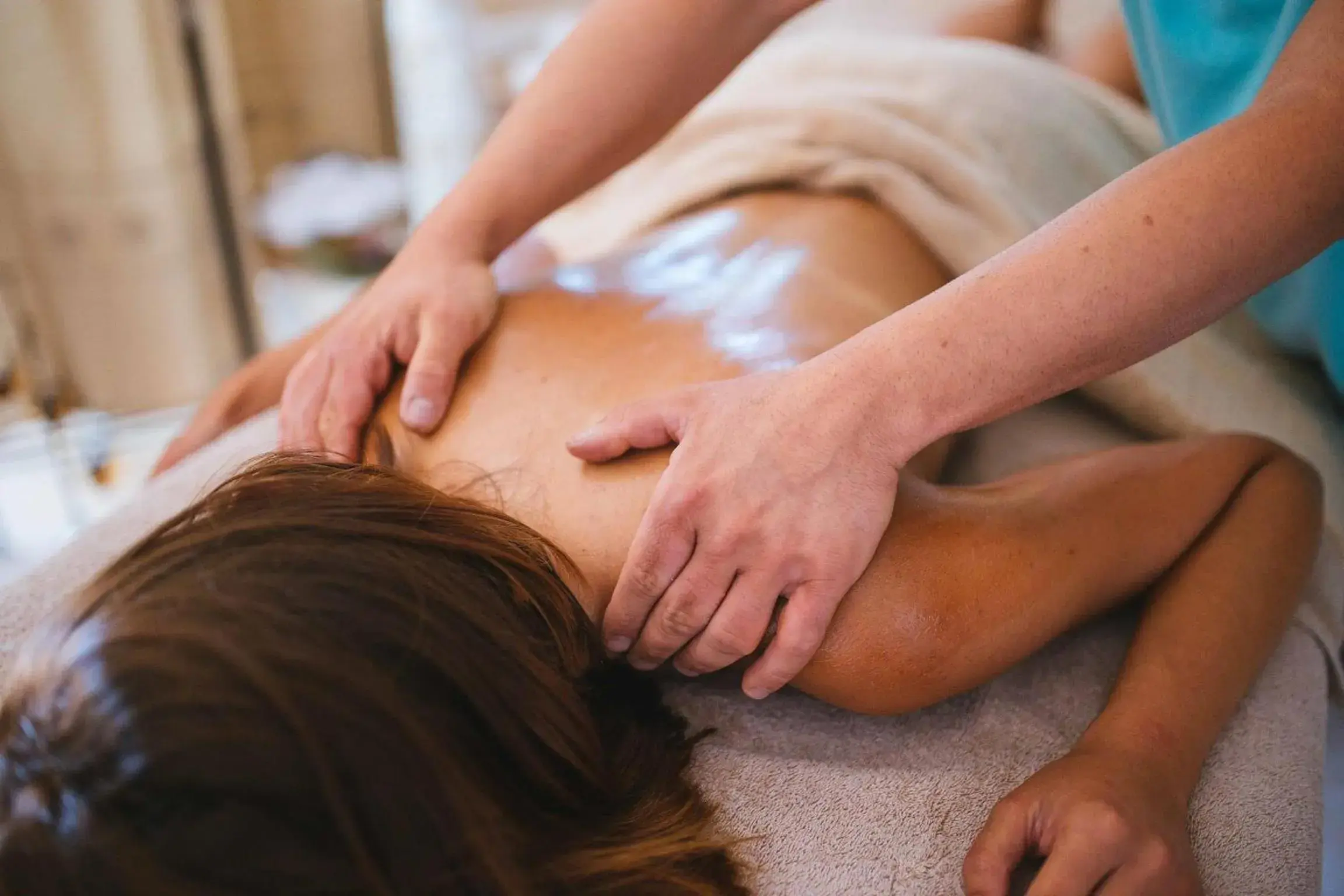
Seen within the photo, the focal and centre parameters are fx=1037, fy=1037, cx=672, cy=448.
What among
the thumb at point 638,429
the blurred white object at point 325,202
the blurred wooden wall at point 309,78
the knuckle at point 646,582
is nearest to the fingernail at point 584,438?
the thumb at point 638,429

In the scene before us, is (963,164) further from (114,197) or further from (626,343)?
(114,197)

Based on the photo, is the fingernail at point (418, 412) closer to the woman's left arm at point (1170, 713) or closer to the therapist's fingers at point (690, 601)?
the therapist's fingers at point (690, 601)

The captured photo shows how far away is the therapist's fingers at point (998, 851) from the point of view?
64 centimetres

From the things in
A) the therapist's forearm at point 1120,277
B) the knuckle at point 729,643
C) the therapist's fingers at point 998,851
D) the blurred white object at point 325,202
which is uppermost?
the therapist's forearm at point 1120,277

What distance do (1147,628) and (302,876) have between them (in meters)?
0.63

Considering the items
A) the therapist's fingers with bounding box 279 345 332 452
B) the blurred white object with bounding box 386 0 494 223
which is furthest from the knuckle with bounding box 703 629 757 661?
the blurred white object with bounding box 386 0 494 223

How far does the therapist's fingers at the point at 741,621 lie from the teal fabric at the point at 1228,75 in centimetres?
62

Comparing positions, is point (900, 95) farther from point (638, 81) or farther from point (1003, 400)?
point (1003, 400)

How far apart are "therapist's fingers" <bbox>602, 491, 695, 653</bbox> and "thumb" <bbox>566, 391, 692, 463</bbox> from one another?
0.05m

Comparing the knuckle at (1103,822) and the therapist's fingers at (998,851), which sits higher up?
the knuckle at (1103,822)

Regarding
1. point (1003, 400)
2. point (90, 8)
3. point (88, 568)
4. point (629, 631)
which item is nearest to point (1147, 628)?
point (1003, 400)

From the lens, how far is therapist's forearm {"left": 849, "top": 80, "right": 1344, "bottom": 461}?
632mm

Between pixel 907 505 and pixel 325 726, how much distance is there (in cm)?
42

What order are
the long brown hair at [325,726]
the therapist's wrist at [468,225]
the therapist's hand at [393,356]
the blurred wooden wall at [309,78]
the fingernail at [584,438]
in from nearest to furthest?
1. the long brown hair at [325,726]
2. the fingernail at [584,438]
3. the therapist's hand at [393,356]
4. the therapist's wrist at [468,225]
5. the blurred wooden wall at [309,78]
